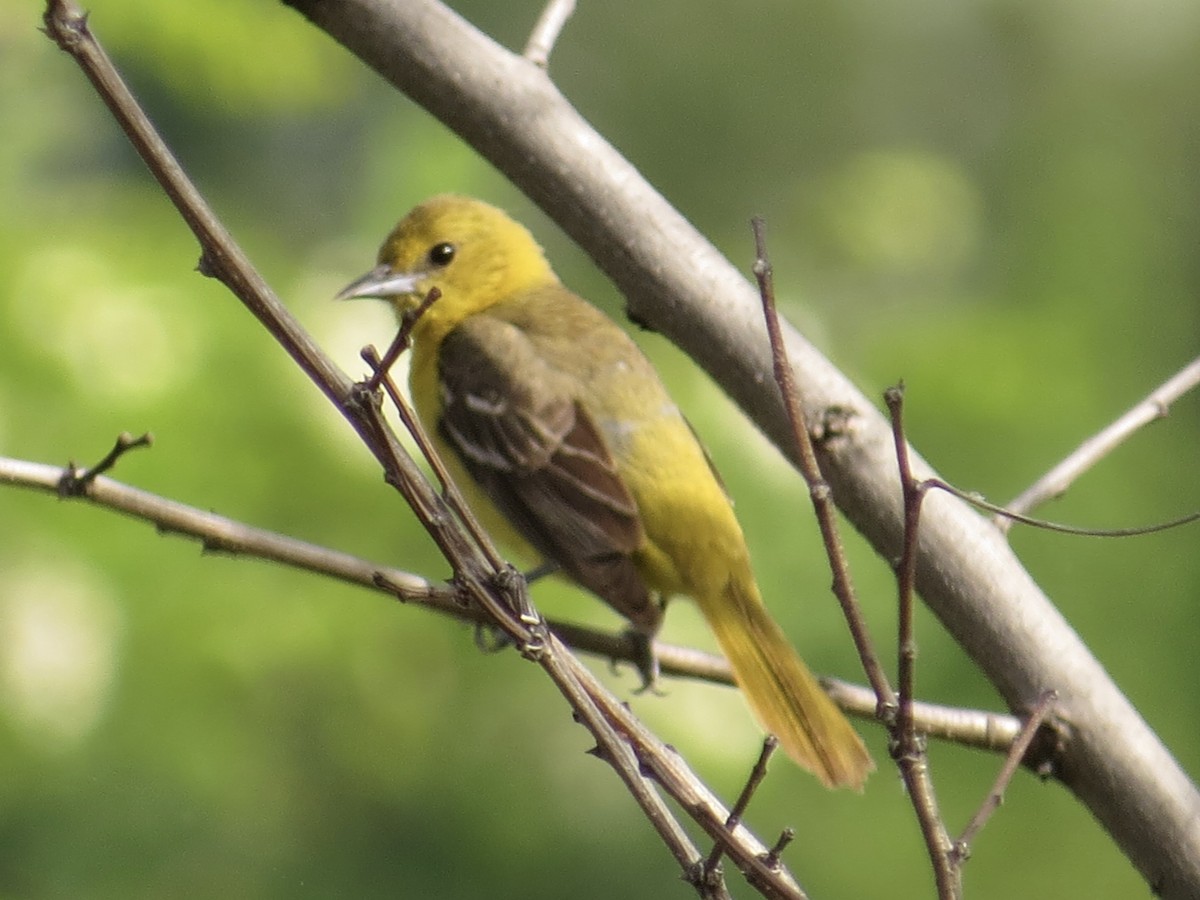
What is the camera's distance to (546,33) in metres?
2.43

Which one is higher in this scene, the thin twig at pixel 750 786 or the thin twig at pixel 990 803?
the thin twig at pixel 990 803

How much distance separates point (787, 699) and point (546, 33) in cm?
117

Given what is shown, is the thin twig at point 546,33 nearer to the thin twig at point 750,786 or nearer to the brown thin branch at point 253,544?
the brown thin branch at point 253,544

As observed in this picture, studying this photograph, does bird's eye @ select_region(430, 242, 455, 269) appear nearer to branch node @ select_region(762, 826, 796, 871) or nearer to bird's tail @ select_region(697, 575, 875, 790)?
bird's tail @ select_region(697, 575, 875, 790)

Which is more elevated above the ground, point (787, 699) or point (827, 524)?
point (827, 524)

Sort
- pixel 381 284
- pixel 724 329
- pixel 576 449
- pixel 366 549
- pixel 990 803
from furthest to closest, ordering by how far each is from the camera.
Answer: pixel 381 284 → pixel 366 549 → pixel 576 449 → pixel 724 329 → pixel 990 803

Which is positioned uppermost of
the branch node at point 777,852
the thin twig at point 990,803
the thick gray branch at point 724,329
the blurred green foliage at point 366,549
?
the thick gray branch at point 724,329

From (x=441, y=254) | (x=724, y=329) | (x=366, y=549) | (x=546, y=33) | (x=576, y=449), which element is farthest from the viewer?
(x=441, y=254)

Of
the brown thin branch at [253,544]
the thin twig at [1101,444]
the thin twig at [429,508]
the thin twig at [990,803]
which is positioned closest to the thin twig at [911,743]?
the thin twig at [990,803]

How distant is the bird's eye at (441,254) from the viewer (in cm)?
394

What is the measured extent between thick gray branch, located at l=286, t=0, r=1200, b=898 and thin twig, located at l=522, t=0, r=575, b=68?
0.08 metres

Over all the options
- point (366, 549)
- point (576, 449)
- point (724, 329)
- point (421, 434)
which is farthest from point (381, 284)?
point (421, 434)

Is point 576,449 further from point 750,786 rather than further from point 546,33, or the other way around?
point 750,786

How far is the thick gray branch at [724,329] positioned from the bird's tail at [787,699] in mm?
594
